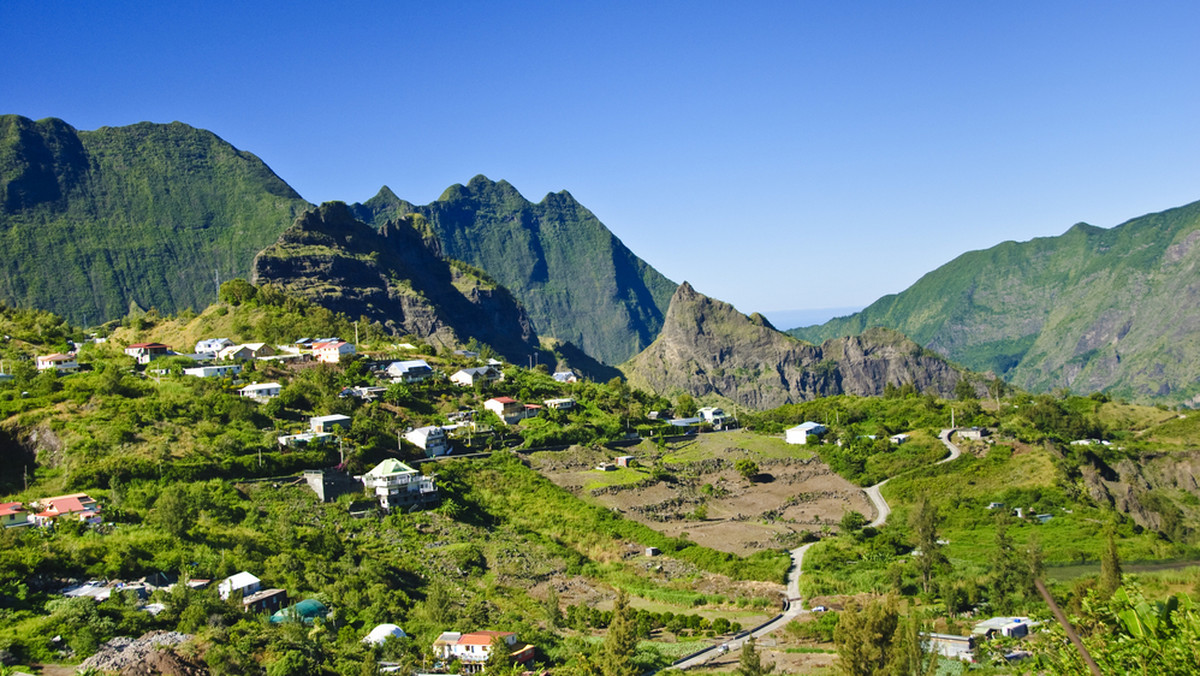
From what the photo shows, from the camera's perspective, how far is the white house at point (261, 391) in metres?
61.5

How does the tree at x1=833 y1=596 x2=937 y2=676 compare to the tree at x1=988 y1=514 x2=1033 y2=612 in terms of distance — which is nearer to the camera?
the tree at x1=833 y1=596 x2=937 y2=676

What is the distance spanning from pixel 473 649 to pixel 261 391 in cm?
3524

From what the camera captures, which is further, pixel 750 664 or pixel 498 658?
pixel 498 658

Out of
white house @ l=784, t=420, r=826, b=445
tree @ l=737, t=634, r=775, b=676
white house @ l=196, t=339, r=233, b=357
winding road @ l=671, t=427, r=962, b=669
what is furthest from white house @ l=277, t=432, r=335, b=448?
white house @ l=784, t=420, r=826, b=445

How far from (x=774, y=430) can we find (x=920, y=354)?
10390cm

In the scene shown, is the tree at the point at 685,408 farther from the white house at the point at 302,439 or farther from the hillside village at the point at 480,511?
the white house at the point at 302,439

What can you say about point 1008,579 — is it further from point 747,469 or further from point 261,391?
point 261,391

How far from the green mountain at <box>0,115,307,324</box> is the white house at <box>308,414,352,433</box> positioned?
115541 mm

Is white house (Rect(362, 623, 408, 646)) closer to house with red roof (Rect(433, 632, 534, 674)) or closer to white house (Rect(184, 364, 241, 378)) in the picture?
house with red roof (Rect(433, 632, 534, 674))

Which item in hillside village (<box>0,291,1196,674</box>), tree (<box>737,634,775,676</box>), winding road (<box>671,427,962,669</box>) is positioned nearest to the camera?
tree (<box>737,634,775,676</box>)

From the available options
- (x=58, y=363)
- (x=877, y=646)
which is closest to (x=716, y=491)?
(x=877, y=646)

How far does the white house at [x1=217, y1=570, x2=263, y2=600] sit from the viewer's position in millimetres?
35312

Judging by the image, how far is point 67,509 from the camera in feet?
134

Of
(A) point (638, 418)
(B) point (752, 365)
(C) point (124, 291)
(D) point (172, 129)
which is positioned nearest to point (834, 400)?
(A) point (638, 418)
